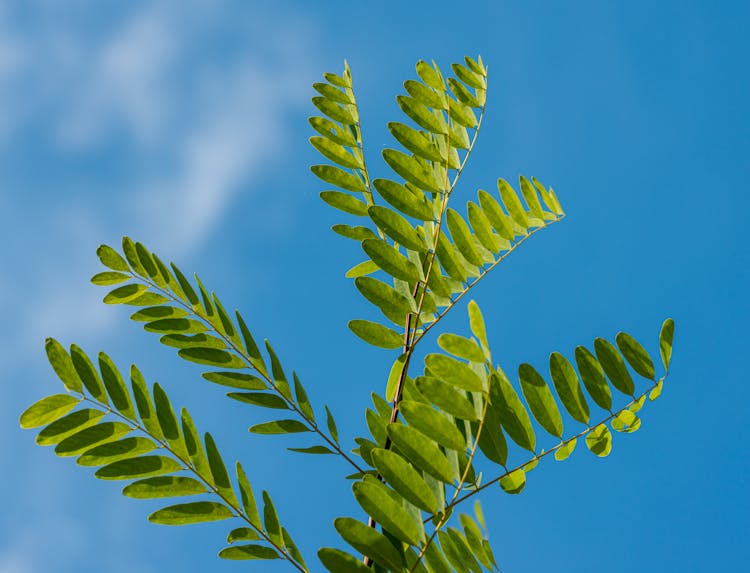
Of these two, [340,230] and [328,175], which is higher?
[328,175]

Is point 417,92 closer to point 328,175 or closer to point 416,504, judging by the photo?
point 328,175

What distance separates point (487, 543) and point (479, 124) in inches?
44.1

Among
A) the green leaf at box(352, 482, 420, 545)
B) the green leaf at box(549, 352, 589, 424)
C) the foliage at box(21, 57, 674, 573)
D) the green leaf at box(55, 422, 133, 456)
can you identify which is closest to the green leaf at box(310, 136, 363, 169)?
the foliage at box(21, 57, 674, 573)

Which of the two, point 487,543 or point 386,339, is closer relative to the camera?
point 487,543

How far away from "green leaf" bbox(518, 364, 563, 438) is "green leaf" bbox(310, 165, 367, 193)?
77 centimetres

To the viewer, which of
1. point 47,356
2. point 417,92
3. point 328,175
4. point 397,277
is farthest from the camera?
point 328,175

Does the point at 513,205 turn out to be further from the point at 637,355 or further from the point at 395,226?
the point at 637,355

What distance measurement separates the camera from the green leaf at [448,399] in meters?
1.54

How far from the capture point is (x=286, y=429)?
2.03m

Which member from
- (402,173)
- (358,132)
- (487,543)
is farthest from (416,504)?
(358,132)

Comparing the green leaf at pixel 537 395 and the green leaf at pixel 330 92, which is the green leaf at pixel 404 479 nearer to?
the green leaf at pixel 537 395

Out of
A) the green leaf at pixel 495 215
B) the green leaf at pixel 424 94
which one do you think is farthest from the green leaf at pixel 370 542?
the green leaf at pixel 424 94

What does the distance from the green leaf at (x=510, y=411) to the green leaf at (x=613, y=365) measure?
0.26 meters

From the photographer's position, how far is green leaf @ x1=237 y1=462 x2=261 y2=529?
1783 mm
